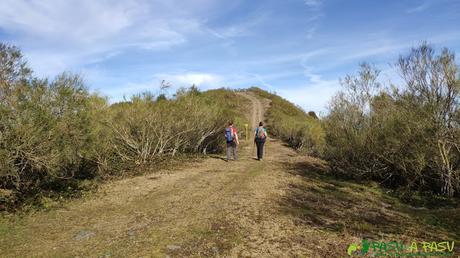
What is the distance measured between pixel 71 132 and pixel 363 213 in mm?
7902

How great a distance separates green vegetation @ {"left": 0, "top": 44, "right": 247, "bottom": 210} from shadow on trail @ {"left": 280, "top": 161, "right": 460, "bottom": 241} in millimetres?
6020

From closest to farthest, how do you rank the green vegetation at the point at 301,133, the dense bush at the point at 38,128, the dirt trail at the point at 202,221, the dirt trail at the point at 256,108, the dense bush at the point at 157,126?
1. the dirt trail at the point at 202,221
2. the dense bush at the point at 38,128
3. the dense bush at the point at 157,126
4. the green vegetation at the point at 301,133
5. the dirt trail at the point at 256,108

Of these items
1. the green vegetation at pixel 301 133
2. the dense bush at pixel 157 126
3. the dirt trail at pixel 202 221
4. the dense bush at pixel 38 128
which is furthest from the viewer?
the green vegetation at pixel 301 133

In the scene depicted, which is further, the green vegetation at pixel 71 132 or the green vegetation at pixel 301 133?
the green vegetation at pixel 301 133

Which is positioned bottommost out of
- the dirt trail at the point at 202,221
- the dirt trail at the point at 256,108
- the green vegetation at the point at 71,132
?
the dirt trail at the point at 202,221

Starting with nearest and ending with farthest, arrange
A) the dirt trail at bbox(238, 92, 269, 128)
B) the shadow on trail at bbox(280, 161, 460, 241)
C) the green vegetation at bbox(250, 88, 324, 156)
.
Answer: the shadow on trail at bbox(280, 161, 460, 241) → the green vegetation at bbox(250, 88, 324, 156) → the dirt trail at bbox(238, 92, 269, 128)

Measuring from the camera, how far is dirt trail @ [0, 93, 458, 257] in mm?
5254

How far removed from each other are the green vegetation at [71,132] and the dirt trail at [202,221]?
4.21ft

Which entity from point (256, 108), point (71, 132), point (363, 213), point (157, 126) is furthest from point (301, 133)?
point (256, 108)

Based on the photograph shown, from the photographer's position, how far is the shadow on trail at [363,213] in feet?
20.0

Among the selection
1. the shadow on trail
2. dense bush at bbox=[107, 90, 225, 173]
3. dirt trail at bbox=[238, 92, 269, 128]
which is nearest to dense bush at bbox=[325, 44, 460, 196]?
the shadow on trail

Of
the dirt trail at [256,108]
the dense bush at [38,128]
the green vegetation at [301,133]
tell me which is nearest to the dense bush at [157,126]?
the dense bush at [38,128]

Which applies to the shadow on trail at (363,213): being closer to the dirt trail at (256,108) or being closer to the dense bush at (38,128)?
the dense bush at (38,128)

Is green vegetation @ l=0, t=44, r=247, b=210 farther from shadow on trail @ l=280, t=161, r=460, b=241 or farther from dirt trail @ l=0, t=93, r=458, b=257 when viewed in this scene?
shadow on trail @ l=280, t=161, r=460, b=241
